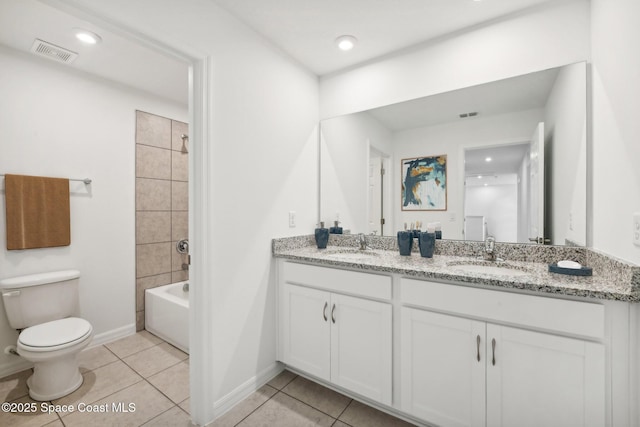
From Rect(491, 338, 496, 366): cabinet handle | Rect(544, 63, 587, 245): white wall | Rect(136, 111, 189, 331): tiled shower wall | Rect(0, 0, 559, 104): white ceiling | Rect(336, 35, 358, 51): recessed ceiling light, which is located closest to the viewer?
Rect(491, 338, 496, 366): cabinet handle

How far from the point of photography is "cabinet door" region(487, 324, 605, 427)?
3.55ft

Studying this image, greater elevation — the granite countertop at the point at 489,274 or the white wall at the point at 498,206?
the white wall at the point at 498,206

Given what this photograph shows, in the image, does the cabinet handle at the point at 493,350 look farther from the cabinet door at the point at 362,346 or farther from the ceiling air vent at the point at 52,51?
the ceiling air vent at the point at 52,51

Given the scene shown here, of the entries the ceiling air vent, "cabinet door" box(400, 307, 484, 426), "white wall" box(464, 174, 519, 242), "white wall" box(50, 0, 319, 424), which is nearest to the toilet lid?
"white wall" box(50, 0, 319, 424)

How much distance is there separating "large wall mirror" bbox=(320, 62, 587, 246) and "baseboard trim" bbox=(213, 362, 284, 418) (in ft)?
4.04

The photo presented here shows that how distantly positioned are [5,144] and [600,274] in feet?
12.2

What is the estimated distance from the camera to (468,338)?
1.31m

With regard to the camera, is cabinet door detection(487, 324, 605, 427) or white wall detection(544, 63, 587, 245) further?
white wall detection(544, 63, 587, 245)

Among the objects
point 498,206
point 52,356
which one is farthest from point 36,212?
point 498,206

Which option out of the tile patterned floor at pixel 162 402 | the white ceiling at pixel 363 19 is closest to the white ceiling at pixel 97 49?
the white ceiling at pixel 363 19

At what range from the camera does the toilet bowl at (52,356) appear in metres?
1.70

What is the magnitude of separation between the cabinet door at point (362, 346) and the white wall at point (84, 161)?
218 centimetres

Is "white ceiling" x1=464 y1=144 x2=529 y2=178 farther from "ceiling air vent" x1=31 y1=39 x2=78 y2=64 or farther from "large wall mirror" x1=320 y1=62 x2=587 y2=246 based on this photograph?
"ceiling air vent" x1=31 y1=39 x2=78 y2=64

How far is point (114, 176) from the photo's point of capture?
260cm
